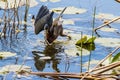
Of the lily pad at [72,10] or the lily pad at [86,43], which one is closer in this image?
the lily pad at [86,43]

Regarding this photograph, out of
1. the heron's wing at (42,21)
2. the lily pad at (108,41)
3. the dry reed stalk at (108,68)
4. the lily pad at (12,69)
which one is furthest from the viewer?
the heron's wing at (42,21)

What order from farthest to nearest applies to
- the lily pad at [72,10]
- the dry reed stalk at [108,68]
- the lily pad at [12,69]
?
the lily pad at [72,10], the lily pad at [12,69], the dry reed stalk at [108,68]

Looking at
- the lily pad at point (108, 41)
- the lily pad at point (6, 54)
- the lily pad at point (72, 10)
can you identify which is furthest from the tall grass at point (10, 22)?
the lily pad at point (108, 41)

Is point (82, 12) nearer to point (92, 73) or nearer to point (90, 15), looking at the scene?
point (90, 15)

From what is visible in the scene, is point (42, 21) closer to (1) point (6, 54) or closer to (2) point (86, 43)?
(2) point (86, 43)

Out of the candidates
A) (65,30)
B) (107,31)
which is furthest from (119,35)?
(65,30)

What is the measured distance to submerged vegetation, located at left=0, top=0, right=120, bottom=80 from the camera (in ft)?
7.14

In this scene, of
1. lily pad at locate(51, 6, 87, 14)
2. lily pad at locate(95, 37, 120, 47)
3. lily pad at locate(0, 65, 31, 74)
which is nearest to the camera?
lily pad at locate(0, 65, 31, 74)

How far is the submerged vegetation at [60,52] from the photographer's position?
218cm

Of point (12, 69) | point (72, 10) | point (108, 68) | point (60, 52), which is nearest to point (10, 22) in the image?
point (72, 10)

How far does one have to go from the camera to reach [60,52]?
2715mm

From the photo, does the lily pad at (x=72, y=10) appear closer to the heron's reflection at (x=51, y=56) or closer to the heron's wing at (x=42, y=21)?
A: the heron's wing at (x=42, y=21)

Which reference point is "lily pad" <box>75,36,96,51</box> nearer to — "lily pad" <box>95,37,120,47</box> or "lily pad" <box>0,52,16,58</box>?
"lily pad" <box>95,37,120,47</box>

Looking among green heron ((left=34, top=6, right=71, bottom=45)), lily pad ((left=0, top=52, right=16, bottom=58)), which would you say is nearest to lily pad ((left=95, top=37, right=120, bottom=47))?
green heron ((left=34, top=6, right=71, bottom=45))
